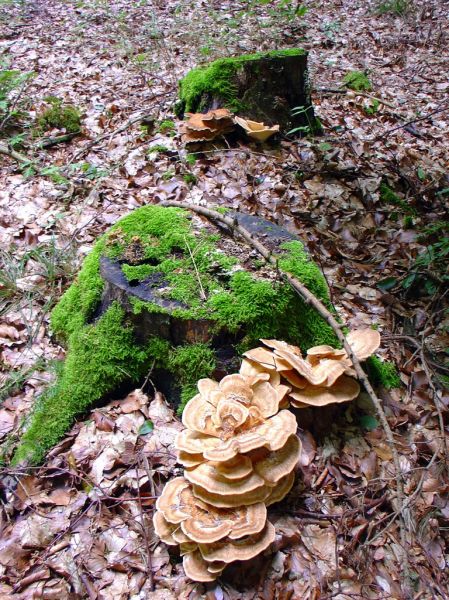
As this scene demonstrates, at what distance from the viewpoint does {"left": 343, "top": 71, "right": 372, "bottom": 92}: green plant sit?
9211mm

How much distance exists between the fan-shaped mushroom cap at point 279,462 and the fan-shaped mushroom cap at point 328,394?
31cm

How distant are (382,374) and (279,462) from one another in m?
1.51

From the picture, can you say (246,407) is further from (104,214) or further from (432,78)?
(432,78)

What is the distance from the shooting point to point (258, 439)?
8.63 ft

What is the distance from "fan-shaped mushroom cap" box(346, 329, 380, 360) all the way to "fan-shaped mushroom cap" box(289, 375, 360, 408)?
20cm

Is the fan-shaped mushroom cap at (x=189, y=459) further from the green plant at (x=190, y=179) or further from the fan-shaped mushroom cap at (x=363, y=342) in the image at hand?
the green plant at (x=190, y=179)

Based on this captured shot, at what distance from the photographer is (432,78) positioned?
995 cm

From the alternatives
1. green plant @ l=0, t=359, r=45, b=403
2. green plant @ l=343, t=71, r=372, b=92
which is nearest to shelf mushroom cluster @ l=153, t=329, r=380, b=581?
green plant @ l=0, t=359, r=45, b=403

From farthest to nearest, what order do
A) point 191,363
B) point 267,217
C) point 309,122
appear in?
1. point 309,122
2. point 267,217
3. point 191,363

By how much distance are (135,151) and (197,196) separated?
6.12 ft

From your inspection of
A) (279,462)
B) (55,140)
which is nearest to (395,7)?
(55,140)

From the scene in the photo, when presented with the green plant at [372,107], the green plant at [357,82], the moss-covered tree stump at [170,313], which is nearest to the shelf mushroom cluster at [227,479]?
the moss-covered tree stump at [170,313]

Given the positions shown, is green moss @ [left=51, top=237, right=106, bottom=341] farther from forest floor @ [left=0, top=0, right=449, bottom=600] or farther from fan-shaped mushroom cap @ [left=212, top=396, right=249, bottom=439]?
fan-shaped mushroom cap @ [left=212, top=396, right=249, bottom=439]

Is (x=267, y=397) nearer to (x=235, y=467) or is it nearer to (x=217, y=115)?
(x=235, y=467)
